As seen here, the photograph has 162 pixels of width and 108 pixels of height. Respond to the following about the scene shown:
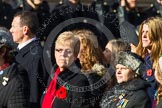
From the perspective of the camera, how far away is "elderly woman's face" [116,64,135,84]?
6.48m

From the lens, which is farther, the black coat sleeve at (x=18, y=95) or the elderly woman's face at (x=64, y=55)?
the elderly woman's face at (x=64, y=55)

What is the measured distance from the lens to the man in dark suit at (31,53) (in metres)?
7.45

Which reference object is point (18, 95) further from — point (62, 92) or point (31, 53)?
point (31, 53)

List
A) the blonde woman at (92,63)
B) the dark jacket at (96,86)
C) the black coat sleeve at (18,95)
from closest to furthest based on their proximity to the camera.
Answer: the black coat sleeve at (18,95) → the dark jacket at (96,86) → the blonde woman at (92,63)

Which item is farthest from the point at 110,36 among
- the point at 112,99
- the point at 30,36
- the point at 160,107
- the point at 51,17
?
the point at 160,107

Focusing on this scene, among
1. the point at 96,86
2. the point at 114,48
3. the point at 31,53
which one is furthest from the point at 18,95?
the point at 114,48

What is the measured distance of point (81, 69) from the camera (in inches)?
272

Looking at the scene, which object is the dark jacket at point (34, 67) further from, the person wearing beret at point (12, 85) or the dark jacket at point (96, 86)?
the person wearing beret at point (12, 85)

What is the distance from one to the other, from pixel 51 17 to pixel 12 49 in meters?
4.27

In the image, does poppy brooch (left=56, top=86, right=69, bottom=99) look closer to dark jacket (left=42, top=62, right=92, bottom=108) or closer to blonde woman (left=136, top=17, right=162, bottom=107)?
dark jacket (left=42, top=62, right=92, bottom=108)

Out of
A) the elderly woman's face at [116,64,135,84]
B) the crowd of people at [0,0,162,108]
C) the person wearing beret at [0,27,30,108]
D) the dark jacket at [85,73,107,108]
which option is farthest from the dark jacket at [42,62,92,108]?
the person wearing beret at [0,27,30,108]

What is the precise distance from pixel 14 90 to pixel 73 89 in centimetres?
75

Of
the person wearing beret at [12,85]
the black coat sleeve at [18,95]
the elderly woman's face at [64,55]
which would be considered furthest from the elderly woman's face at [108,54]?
the black coat sleeve at [18,95]

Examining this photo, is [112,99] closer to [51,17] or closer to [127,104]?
[127,104]
